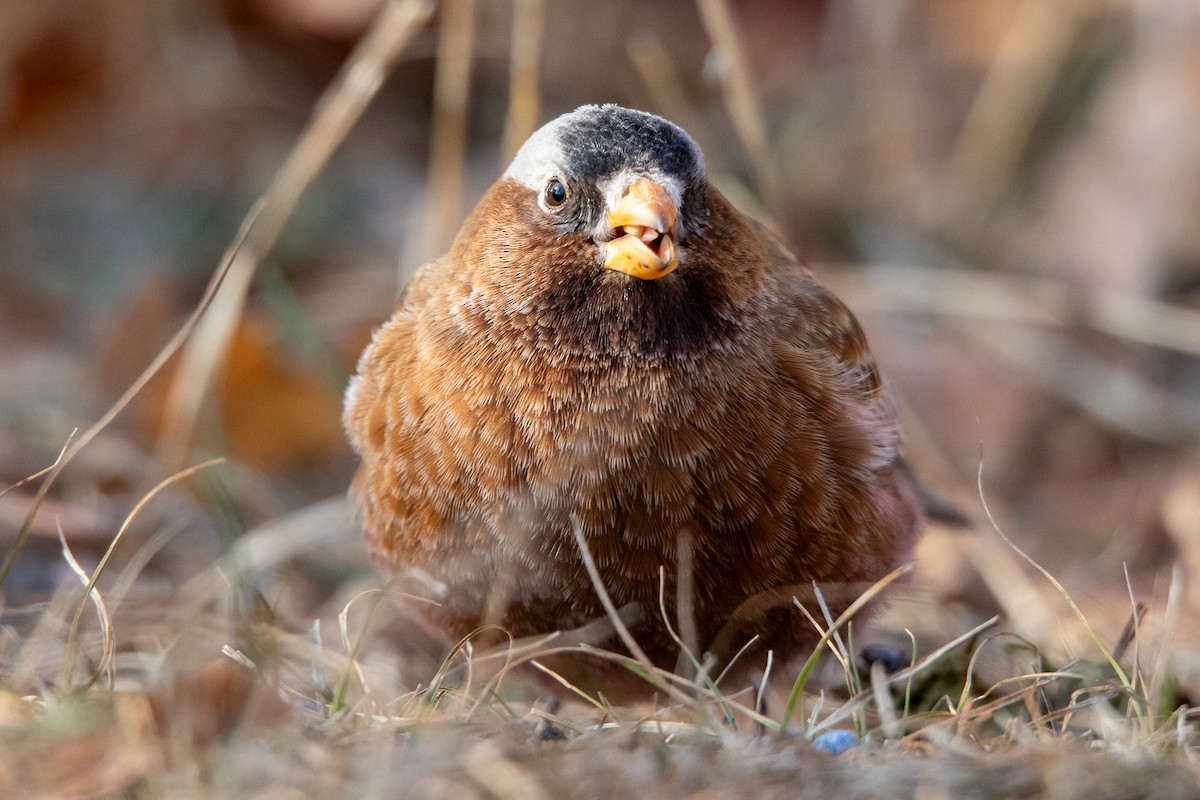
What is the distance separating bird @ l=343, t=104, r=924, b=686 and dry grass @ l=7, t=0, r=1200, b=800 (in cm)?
17

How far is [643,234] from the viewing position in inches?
131

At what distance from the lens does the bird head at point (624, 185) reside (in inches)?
131

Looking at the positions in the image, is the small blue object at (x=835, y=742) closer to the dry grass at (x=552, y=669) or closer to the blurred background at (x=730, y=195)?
the dry grass at (x=552, y=669)

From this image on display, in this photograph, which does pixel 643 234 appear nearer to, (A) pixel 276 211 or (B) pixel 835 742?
(B) pixel 835 742

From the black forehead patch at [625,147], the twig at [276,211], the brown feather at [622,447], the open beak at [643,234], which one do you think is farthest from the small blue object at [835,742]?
the twig at [276,211]

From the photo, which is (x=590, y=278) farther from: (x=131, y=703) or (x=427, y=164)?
(x=427, y=164)

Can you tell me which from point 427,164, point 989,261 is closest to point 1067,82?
point 989,261

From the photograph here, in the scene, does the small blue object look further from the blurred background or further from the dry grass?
the blurred background

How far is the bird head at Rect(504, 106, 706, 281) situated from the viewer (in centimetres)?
332

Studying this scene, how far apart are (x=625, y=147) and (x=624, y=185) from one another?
129mm

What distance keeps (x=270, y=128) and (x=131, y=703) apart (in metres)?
6.23

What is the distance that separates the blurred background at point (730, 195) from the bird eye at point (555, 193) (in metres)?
1.77

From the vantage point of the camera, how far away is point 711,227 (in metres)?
3.59

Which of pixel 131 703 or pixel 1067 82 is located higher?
pixel 1067 82
